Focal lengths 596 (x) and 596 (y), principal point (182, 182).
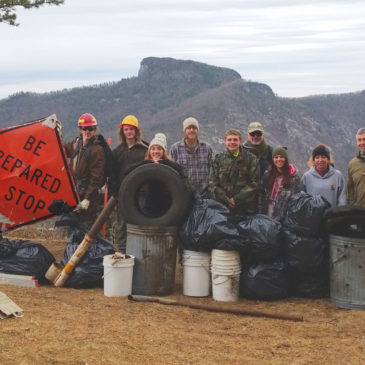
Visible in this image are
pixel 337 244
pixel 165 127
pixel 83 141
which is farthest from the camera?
pixel 165 127

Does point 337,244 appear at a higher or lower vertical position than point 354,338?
higher

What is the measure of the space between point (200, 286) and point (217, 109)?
271 ft

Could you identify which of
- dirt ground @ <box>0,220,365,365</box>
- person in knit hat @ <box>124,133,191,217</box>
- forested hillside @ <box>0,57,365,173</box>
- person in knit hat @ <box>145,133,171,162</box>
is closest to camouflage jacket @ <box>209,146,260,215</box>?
person in knit hat @ <box>124,133,191,217</box>

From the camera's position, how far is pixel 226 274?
6.38 metres

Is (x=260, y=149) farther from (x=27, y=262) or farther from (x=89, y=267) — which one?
(x=27, y=262)

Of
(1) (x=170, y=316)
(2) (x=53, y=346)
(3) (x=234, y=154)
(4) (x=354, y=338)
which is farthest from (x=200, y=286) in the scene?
(2) (x=53, y=346)

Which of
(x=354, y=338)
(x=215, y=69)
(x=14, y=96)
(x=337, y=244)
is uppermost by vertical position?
(x=215, y=69)

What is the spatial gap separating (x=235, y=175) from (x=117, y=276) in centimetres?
170

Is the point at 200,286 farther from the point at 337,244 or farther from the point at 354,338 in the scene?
the point at 354,338

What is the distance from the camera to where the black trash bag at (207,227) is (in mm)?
6324

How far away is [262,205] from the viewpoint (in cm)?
696

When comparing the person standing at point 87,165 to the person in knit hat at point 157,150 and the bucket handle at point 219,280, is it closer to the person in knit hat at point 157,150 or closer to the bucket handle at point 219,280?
the person in knit hat at point 157,150

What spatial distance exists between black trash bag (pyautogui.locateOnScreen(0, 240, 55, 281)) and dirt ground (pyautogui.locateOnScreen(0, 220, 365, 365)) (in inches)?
16.4

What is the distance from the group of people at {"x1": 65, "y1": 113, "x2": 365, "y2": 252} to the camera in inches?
261
